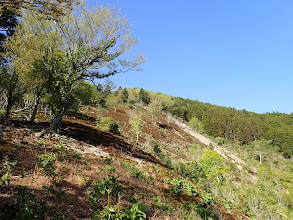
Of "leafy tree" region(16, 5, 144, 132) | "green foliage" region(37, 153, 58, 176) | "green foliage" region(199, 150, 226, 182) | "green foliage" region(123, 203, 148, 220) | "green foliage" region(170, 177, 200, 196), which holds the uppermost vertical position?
"leafy tree" region(16, 5, 144, 132)

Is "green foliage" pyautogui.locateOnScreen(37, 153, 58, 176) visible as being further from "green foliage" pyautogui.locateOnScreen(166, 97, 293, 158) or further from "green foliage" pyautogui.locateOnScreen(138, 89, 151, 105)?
"green foliage" pyautogui.locateOnScreen(138, 89, 151, 105)

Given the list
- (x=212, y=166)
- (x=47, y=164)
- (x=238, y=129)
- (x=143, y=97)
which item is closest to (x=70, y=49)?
(x=47, y=164)

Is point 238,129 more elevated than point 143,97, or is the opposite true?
point 143,97

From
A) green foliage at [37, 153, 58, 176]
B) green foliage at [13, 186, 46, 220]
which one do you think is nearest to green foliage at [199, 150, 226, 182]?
green foliage at [37, 153, 58, 176]

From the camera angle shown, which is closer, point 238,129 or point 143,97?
point 238,129

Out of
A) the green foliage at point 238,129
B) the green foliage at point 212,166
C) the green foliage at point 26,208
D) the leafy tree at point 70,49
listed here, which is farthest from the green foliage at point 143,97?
the green foliage at point 26,208

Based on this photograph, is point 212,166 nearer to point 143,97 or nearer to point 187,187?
Answer: point 187,187

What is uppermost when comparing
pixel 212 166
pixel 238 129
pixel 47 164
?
pixel 238 129

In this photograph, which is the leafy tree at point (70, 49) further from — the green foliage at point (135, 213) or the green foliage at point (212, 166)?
the green foliage at point (212, 166)

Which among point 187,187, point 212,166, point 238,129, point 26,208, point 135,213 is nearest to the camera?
point 26,208

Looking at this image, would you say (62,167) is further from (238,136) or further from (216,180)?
(238,136)

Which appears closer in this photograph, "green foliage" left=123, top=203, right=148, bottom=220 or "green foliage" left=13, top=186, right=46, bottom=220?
"green foliage" left=13, top=186, right=46, bottom=220

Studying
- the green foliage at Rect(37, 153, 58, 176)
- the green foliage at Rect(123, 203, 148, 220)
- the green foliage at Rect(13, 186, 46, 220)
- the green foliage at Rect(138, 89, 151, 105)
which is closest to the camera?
the green foliage at Rect(13, 186, 46, 220)

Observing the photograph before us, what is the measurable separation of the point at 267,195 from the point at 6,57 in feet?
138
